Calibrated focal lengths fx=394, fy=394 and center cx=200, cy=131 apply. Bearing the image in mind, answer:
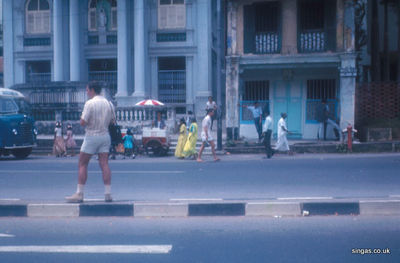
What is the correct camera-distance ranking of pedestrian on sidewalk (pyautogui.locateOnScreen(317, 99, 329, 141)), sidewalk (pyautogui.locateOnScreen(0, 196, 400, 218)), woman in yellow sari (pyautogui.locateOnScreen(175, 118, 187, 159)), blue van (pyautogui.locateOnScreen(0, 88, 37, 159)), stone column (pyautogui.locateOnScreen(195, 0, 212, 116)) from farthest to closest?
stone column (pyautogui.locateOnScreen(195, 0, 212, 116))
pedestrian on sidewalk (pyautogui.locateOnScreen(317, 99, 329, 141))
woman in yellow sari (pyautogui.locateOnScreen(175, 118, 187, 159))
blue van (pyautogui.locateOnScreen(0, 88, 37, 159))
sidewalk (pyautogui.locateOnScreen(0, 196, 400, 218))

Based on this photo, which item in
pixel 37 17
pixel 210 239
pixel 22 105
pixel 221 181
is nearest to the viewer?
pixel 210 239

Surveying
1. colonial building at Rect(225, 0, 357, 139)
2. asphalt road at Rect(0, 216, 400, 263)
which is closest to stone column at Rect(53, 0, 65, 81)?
colonial building at Rect(225, 0, 357, 139)

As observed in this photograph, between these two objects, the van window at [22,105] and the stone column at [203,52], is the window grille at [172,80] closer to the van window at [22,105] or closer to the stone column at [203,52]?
the stone column at [203,52]

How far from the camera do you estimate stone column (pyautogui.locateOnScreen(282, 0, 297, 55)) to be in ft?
57.7

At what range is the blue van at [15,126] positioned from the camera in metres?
14.6

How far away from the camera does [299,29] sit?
58.0ft

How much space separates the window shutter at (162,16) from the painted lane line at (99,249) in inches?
828

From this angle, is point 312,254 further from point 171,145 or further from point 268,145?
point 171,145

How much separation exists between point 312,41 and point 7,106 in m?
13.0

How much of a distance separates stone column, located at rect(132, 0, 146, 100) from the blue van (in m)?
8.10

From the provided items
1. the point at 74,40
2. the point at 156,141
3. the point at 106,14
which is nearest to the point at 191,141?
the point at 156,141

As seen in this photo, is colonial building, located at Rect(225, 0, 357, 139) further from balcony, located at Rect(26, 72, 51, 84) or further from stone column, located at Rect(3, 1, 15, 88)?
stone column, located at Rect(3, 1, 15, 88)

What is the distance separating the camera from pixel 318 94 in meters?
18.1

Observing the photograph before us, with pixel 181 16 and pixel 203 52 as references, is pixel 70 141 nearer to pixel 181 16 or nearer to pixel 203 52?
pixel 203 52
